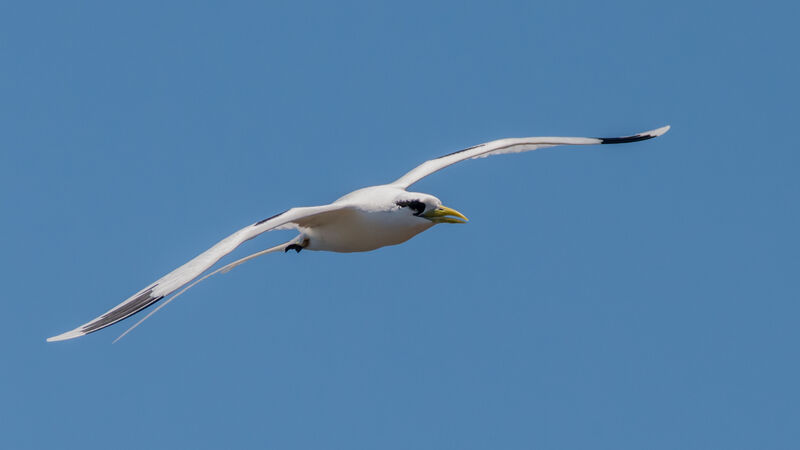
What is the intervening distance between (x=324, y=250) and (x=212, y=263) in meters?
3.89

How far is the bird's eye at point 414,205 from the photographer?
18.3 m

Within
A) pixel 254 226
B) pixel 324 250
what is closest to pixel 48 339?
pixel 254 226

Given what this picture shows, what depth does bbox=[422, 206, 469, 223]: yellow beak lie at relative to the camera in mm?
18564

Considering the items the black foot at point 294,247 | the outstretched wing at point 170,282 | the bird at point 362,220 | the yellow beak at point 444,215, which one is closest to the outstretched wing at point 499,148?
the bird at point 362,220

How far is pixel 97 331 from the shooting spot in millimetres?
15328

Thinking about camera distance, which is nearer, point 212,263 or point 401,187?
point 212,263

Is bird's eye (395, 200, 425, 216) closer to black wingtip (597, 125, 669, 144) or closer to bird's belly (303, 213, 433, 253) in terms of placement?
bird's belly (303, 213, 433, 253)

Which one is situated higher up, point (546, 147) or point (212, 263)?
point (546, 147)

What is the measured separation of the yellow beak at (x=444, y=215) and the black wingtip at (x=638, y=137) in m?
5.23

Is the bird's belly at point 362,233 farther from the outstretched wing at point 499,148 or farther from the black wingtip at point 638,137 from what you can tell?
the black wingtip at point 638,137

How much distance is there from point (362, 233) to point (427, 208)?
119cm

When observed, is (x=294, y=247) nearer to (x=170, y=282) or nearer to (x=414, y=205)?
(x=414, y=205)

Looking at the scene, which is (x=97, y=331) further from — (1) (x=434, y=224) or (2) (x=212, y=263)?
(1) (x=434, y=224)

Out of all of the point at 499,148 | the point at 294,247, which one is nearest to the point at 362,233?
the point at 294,247
